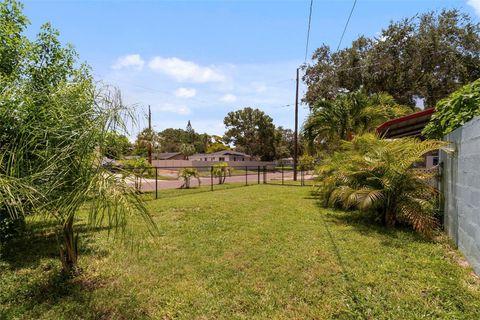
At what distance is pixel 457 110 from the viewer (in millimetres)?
4930

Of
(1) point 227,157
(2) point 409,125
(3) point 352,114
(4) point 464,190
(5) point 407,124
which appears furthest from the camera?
(1) point 227,157

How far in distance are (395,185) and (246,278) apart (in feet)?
12.7

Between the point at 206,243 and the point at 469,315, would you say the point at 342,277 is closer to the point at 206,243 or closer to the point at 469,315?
the point at 469,315

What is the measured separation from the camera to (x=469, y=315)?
2.67 metres

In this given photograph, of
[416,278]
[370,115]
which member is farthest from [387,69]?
[416,278]

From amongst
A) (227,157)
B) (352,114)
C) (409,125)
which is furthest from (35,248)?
(227,157)

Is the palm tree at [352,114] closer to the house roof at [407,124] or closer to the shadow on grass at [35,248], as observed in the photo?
the house roof at [407,124]

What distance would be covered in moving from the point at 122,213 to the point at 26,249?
3.44 metres

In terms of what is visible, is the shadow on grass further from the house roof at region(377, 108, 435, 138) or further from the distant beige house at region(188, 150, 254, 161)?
the distant beige house at region(188, 150, 254, 161)

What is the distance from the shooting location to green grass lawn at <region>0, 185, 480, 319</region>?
2874 millimetres

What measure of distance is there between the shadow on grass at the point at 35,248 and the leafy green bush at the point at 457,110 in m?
5.93

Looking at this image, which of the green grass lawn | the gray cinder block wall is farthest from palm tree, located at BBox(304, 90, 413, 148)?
the green grass lawn

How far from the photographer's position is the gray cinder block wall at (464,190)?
140 inches

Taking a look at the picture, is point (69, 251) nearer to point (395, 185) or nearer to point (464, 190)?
point (464, 190)
